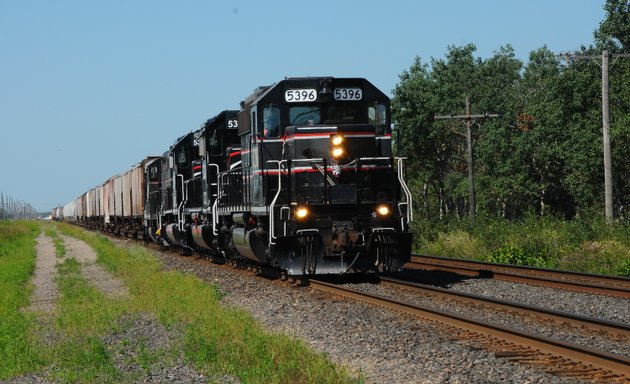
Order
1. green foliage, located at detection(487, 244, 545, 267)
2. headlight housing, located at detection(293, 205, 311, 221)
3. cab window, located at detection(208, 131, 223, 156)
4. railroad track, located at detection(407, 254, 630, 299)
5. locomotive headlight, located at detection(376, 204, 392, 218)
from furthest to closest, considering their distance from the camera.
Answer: cab window, located at detection(208, 131, 223, 156), green foliage, located at detection(487, 244, 545, 267), locomotive headlight, located at detection(376, 204, 392, 218), headlight housing, located at detection(293, 205, 311, 221), railroad track, located at detection(407, 254, 630, 299)

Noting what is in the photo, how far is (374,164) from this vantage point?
16062 millimetres

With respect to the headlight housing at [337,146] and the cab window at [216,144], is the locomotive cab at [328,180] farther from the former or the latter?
the cab window at [216,144]

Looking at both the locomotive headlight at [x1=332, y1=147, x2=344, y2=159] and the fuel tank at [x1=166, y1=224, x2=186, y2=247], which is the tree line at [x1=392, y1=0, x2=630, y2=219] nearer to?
the fuel tank at [x1=166, y1=224, x2=186, y2=247]

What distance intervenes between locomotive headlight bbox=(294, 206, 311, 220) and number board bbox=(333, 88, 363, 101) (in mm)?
2214

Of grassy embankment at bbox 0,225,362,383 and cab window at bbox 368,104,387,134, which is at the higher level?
cab window at bbox 368,104,387,134

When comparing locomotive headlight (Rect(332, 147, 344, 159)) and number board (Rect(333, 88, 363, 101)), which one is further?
number board (Rect(333, 88, 363, 101))

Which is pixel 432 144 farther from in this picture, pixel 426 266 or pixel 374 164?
pixel 374 164

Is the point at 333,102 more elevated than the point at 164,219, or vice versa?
the point at 333,102

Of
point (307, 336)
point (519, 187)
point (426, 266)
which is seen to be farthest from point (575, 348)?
point (519, 187)

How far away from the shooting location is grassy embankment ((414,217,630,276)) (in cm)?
1897

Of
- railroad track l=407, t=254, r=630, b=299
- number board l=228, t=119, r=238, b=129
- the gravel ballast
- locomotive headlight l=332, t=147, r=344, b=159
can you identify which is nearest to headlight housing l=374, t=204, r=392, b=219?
locomotive headlight l=332, t=147, r=344, b=159

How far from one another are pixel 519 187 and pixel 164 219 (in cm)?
2836

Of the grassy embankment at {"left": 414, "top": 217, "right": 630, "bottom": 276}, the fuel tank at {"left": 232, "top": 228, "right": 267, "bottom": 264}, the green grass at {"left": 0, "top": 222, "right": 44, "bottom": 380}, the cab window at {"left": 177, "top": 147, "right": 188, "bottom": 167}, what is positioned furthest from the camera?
the cab window at {"left": 177, "top": 147, "right": 188, "bottom": 167}

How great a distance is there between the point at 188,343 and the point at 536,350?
361cm
